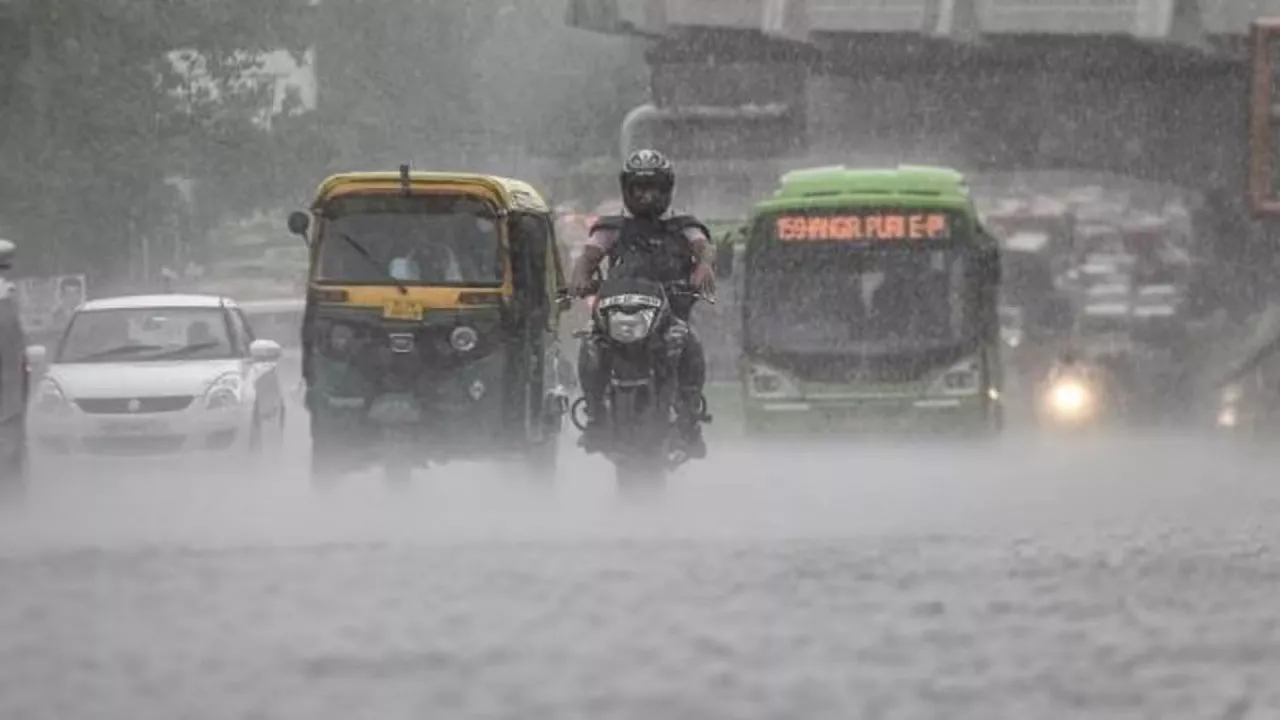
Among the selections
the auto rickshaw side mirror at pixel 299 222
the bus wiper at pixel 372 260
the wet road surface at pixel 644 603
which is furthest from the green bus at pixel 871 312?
the auto rickshaw side mirror at pixel 299 222

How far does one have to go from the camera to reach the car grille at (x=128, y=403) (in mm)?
21984

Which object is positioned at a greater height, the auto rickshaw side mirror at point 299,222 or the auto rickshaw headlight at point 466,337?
the auto rickshaw side mirror at point 299,222

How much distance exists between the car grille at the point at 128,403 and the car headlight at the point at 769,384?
19.8ft

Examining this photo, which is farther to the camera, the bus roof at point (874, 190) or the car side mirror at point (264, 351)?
the bus roof at point (874, 190)

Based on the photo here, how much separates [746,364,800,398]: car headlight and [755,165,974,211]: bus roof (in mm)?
1714

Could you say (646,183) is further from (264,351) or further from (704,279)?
(264,351)

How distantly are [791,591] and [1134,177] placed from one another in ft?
164

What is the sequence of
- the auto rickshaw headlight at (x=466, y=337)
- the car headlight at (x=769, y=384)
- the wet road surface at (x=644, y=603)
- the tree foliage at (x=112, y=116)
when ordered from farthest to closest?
1. the tree foliage at (x=112, y=116)
2. the car headlight at (x=769, y=384)
3. the auto rickshaw headlight at (x=466, y=337)
4. the wet road surface at (x=644, y=603)

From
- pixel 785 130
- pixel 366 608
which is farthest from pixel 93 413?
pixel 785 130

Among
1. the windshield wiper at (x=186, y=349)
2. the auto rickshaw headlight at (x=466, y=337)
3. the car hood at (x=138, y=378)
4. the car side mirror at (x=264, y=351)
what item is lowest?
the car hood at (x=138, y=378)

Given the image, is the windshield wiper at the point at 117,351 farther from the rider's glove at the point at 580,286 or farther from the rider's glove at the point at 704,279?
the rider's glove at the point at 704,279

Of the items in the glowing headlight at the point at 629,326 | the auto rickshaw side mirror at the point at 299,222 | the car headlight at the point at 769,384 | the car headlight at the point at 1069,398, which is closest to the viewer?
the glowing headlight at the point at 629,326

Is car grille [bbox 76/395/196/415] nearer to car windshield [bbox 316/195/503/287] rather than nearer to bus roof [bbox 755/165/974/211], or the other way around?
car windshield [bbox 316/195/503/287]

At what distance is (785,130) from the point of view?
61750mm
